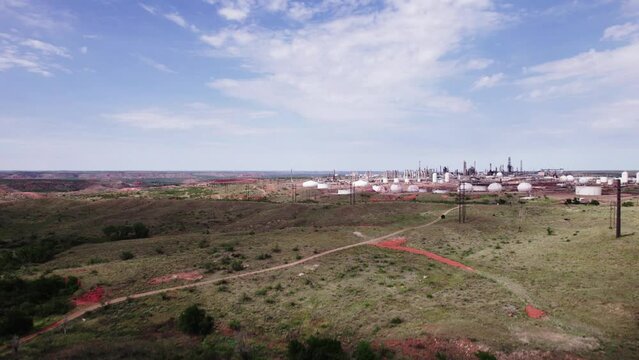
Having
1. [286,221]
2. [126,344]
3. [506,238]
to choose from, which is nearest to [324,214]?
[286,221]

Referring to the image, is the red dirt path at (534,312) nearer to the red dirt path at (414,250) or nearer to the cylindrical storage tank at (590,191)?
the red dirt path at (414,250)

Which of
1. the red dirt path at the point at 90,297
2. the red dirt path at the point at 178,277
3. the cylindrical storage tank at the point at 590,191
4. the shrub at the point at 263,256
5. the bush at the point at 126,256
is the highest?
the cylindrical storage tank at the point at 590,191

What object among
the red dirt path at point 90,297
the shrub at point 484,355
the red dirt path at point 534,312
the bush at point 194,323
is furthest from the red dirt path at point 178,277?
the red dirt path at point 534,312

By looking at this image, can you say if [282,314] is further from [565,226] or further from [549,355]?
[565,226]

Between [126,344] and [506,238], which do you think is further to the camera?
[506,238]

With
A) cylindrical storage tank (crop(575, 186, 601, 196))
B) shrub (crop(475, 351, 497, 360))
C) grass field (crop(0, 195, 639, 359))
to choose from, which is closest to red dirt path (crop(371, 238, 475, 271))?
grass field (crop(0, 195, 639, 359))

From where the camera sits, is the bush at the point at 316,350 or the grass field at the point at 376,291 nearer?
the bush at the point at 316,350

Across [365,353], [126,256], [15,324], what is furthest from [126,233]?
[365,353]
